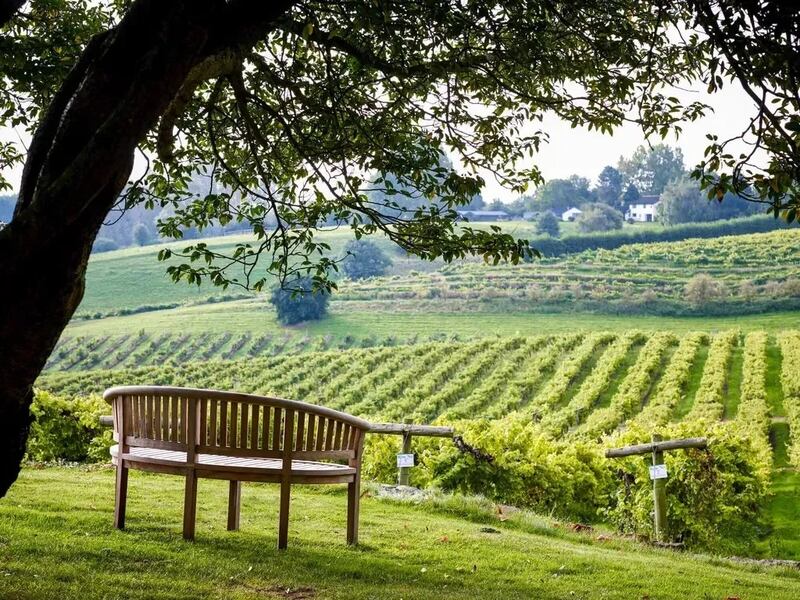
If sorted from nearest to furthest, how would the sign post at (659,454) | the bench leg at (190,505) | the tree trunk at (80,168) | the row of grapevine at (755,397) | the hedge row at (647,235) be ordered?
the tree trunk at (80,168), the bench leg at (190,505), the sign post at (659,454), the row of grapevine at (755,397), the hedge row at (647,235)

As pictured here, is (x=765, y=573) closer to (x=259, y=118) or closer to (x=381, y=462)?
(x=259, y=118)

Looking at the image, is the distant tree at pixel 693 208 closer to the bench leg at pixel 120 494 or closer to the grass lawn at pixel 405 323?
the grass lawn at pixel 405 323

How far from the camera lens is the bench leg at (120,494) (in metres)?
5.00

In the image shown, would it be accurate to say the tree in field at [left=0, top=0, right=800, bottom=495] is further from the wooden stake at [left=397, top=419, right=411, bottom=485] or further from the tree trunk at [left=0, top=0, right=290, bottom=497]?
the wooden stake at [left=397, top=419, right=411, bottom=485]

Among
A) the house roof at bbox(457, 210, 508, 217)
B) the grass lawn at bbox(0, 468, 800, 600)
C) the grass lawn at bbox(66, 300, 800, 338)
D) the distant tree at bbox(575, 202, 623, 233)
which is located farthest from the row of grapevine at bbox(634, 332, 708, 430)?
the house roof at bbox(457, 210, 508, 217)

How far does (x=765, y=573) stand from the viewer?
266 inches

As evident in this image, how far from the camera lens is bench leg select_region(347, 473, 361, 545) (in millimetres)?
5199

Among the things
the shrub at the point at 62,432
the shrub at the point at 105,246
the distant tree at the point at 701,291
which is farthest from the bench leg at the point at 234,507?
the shrub at the point at 105,246

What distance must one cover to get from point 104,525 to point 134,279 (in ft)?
242

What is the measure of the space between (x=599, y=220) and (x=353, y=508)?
83264mm

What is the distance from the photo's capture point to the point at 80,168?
10.2ft

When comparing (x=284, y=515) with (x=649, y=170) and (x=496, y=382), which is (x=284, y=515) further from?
(x=649, y=170)

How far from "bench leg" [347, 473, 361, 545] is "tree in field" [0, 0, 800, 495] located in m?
1.56

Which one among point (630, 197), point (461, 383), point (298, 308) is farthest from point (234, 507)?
point (630, 197)
